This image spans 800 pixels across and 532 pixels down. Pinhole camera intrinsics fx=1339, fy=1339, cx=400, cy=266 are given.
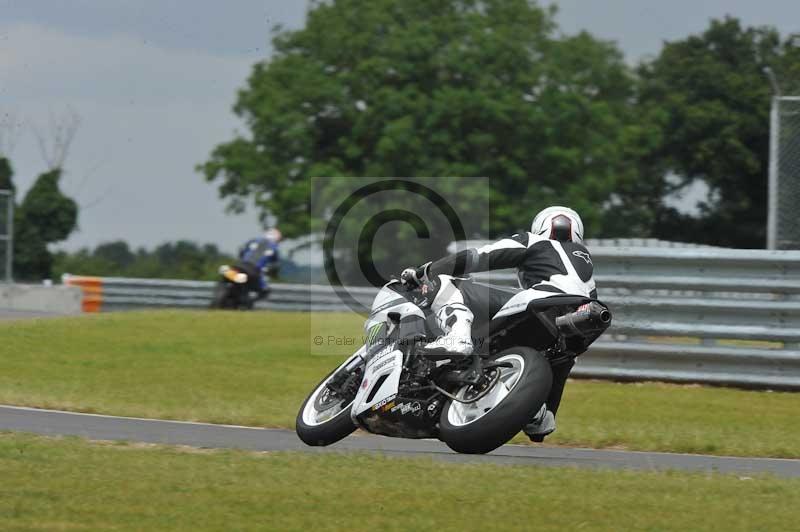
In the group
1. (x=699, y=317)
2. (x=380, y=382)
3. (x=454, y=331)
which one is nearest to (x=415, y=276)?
(x=454, y=331)

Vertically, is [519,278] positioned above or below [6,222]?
below

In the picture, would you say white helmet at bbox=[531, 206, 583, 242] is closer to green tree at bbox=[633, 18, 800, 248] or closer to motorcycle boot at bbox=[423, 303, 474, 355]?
motorcycle boot at bbox=[423, 303, 474, 355]

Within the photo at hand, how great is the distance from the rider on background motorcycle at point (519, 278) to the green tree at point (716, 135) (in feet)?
124

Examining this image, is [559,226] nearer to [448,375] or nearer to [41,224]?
[448,375]

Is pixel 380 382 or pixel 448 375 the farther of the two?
pixel 380 382

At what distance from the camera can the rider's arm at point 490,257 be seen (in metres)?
8.10

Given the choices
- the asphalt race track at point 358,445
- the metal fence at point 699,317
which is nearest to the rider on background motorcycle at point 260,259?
the metal fence at point 699,317

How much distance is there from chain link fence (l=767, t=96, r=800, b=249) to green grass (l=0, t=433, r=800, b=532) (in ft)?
20.4

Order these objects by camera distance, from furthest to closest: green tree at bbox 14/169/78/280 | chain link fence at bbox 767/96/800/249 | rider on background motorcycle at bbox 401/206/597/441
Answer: green tree at bbox 14/169/78/280 < chain link fence at bbox 767/96/800/249 < rider on background motorcycle at bbox 401/206/597/441

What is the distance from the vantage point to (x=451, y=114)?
40.8m

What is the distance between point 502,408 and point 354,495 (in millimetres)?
1292

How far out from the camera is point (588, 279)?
8102 mm

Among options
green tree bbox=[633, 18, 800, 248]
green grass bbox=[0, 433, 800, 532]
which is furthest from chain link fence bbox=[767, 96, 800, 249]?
green tree bbox=[633, 18, 800, 248]

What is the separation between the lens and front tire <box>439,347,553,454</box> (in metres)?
7.36
